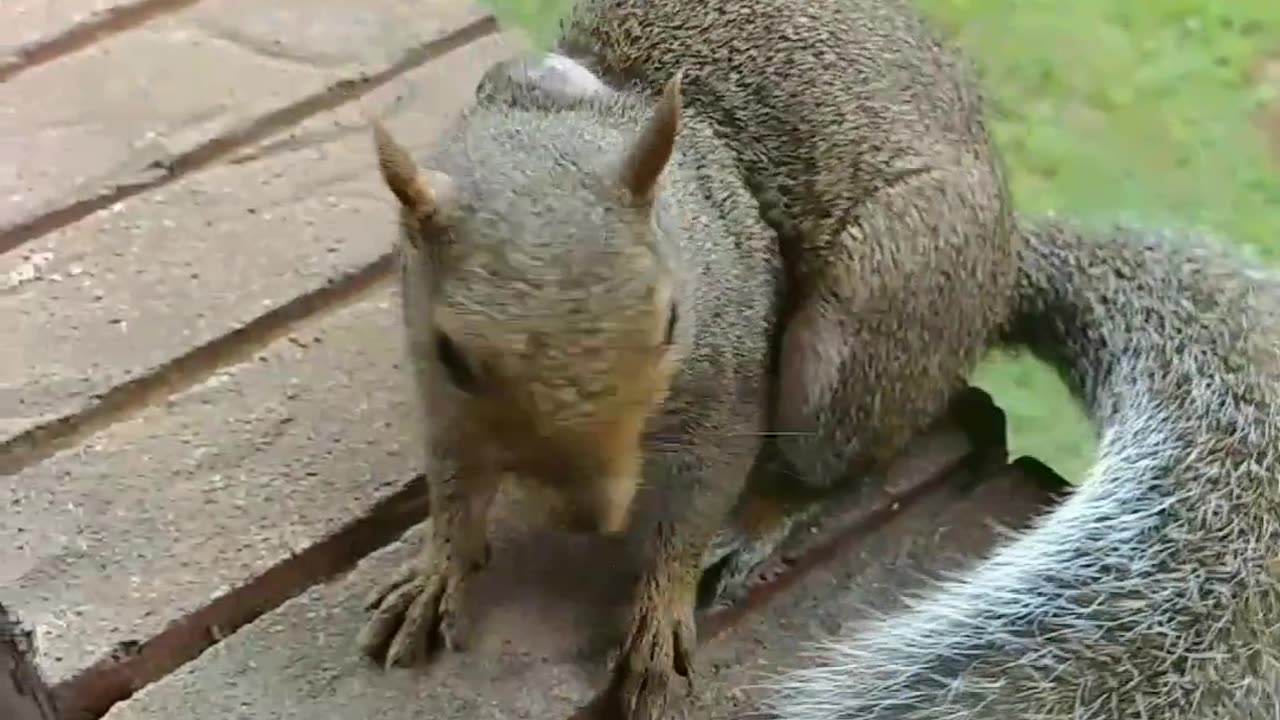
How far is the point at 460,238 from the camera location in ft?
3.13

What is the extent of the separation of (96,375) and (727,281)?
0.49 m

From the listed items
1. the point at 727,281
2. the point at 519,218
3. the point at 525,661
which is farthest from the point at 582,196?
the point at 525,661

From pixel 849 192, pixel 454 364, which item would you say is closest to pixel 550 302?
pixel 454 364

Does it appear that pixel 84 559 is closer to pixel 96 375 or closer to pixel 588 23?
pixel 96 375

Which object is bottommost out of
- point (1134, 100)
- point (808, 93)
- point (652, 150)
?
point (1134, 100)

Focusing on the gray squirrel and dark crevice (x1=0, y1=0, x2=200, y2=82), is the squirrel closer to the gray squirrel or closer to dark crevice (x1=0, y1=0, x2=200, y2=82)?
the gray squirrel

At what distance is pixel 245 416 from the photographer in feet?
4.37

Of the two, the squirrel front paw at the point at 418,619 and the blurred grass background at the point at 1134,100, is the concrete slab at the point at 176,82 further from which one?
the squirrel front paw at the point at 418,619

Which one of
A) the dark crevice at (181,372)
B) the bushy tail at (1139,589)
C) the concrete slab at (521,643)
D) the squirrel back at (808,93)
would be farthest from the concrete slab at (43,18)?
the bushy tail at (1139,589)

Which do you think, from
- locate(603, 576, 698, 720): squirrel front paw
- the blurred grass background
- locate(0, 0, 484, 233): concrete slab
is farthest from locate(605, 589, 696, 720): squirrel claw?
the blurred grass background

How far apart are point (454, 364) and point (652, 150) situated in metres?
0.16

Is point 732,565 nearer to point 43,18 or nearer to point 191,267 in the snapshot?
point 191,267

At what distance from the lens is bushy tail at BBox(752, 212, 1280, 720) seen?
1115 mm

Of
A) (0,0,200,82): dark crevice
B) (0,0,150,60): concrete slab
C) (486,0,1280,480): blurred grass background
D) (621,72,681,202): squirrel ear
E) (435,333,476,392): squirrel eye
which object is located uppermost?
(621,72,681,202): squirrel ear
